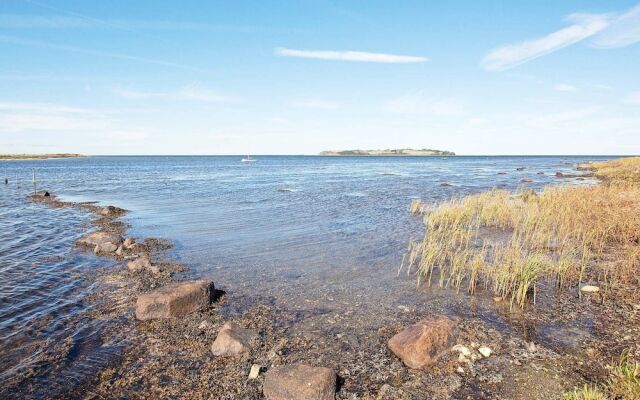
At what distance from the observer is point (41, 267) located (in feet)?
51.1

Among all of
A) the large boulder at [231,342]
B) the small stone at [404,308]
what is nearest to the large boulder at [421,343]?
the small stone at [404,308]

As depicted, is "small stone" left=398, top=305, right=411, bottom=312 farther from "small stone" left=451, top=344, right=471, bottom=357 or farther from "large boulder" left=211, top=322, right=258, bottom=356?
"large boulder" left=211, top=322, right=258, bottom=356

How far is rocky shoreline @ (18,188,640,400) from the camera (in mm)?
7363

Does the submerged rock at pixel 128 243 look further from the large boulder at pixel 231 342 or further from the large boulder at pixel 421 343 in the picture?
the large boulder at pixel 421 343

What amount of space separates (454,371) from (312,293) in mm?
5716

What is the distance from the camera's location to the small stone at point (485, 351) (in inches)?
333

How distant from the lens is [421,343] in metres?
8.24

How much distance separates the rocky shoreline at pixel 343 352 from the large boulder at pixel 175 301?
29mm

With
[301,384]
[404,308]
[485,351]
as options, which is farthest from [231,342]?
[485,351]

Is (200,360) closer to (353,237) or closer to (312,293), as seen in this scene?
(312,293)

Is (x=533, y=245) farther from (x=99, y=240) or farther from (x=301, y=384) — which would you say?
(x=99, y=240)

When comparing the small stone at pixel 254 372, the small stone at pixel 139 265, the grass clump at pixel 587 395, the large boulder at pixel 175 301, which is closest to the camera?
the grass clump at pixel 587 395

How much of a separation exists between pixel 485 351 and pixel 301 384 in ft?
A: 14.3

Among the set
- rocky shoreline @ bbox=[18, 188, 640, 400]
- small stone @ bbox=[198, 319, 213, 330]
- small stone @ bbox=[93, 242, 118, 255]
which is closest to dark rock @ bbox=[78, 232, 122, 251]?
small stone @ bbox=[93, 242, 118, 255]
